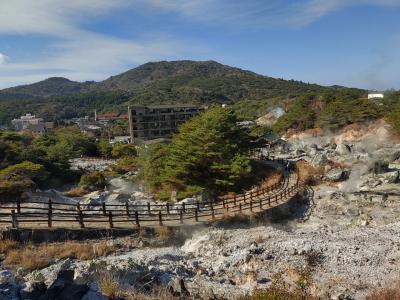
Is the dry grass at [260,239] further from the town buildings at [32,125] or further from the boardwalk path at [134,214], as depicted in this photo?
the town buildings at [32,125]

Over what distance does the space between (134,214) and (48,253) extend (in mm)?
5744

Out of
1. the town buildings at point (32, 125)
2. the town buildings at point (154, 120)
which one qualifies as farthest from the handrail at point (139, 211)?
the town buildings at point (32, 125)

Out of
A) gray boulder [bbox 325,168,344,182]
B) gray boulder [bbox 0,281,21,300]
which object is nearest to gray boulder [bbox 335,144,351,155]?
gray boulder [bbox 325,168,344,182]

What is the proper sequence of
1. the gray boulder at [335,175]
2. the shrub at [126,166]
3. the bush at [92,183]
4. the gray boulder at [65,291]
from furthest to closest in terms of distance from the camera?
1. the shrub at [126,166]
2. the bush at [92,183]
3. the gray boulder at [335,175]
4. the gray boulder at [65,291]

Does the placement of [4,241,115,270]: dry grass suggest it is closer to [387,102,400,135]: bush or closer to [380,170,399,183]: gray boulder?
[380,170,399,183]: gray boulder

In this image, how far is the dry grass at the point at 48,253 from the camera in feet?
43.5

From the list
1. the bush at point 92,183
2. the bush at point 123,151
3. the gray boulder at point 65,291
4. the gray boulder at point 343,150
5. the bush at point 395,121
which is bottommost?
the bush at point 92,183

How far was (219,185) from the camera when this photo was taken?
107 ft

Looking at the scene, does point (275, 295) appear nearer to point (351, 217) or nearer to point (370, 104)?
point (351, 217)

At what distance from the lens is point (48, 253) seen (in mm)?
14609

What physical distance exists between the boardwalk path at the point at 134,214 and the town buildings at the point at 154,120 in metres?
59.5

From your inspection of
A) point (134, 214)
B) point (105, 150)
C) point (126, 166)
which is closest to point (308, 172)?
point (134, 214)

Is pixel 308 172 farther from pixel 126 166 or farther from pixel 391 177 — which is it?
pixel 126 166

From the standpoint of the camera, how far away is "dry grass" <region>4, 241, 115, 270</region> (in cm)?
1327
